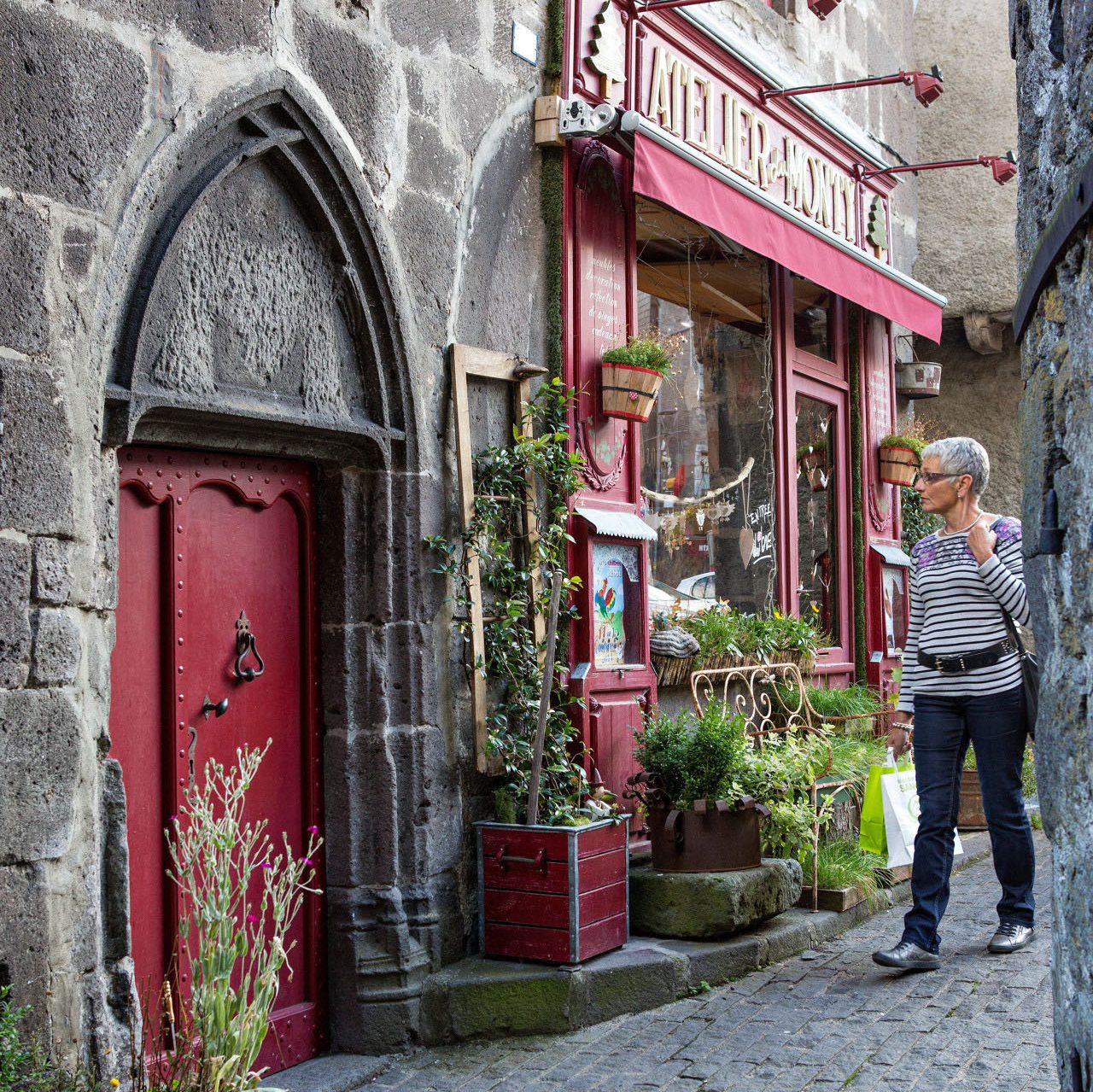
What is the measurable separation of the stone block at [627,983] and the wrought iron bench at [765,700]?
152cm

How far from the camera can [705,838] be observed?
5379mm

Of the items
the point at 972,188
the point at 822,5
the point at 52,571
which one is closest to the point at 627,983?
the point at 52,571

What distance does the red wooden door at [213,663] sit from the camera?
411 cm

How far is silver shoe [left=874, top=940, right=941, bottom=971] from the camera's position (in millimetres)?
5055

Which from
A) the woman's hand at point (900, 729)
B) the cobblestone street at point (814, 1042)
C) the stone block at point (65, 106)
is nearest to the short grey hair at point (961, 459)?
the woman's hand at point (900, 729)

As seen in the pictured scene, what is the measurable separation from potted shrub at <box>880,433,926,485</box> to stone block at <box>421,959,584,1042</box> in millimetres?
5689

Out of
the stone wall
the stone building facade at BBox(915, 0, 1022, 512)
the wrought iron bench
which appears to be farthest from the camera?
the stone building facade at BBox(915, 0, 1022, 512)

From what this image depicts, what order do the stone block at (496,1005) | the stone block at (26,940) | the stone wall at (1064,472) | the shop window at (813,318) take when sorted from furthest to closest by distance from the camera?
the shop window at (813,318), the stone block at (496,1005), the stone block at (26,940), the stone wall at (1064,472)

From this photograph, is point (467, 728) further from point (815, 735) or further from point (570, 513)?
point (815, 735)

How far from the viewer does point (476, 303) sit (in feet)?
17.6

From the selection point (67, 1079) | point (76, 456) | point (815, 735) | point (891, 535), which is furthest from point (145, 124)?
point (891, 535)

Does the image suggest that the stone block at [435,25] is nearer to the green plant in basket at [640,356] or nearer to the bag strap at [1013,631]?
the green plant in basket at [640,356]

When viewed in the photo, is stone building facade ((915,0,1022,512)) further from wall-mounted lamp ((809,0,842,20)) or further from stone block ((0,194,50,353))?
stone block ((0,194,50,353))

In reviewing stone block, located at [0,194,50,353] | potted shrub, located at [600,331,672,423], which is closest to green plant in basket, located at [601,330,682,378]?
potted shrub, located at [600,331,672,423]
